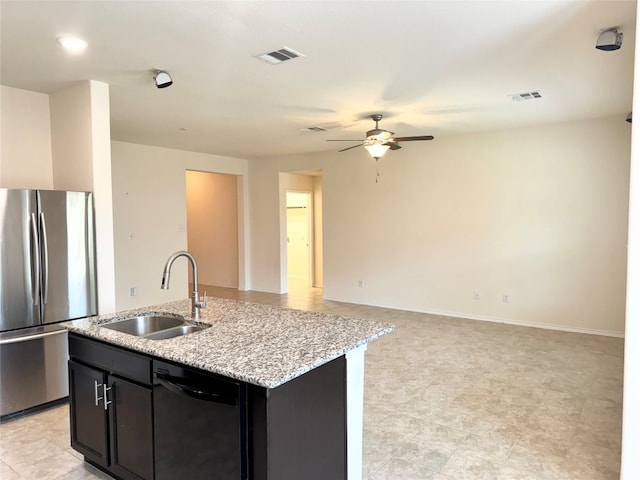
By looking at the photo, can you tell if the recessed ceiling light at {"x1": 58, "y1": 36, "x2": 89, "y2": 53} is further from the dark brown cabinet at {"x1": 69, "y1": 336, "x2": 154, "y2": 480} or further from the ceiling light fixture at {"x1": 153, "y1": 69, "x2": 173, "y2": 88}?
the dark brown cabinet at {"x1": 69, "y1": 336, "x2": 154, "y2": 480}

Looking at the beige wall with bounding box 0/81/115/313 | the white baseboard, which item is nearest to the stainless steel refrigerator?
the beige wall with bounding box 0/81/115/313

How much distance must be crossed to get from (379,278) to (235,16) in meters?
5.07

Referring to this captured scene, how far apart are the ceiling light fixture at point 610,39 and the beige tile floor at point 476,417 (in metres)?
2.57

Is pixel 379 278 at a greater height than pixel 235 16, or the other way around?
pixel 235 16

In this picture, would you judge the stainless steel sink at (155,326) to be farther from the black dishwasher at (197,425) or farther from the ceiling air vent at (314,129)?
the ceiling air vent at (314,129)

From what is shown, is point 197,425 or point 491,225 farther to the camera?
point 491,225

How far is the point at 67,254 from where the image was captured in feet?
11.0

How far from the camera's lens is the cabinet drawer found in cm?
199

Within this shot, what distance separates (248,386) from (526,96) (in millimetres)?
3956

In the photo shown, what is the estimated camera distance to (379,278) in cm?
686

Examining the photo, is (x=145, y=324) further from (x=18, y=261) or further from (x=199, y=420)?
(x=18, y=261)

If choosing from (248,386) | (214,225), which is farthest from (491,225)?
(214,225)

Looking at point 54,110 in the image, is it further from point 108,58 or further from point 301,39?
point 301,39

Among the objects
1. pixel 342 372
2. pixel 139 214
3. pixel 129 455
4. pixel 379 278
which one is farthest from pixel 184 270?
pixel 342 372
